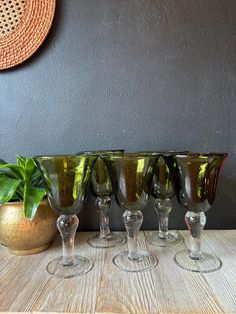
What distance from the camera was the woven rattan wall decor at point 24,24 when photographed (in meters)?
0.77

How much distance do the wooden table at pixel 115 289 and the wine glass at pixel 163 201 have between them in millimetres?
92

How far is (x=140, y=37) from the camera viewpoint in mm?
800

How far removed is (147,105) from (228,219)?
1.45 feet

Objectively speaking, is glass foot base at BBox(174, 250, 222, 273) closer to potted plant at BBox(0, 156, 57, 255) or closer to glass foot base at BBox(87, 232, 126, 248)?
glass foot base at BBox(87, 232, 126, 248)

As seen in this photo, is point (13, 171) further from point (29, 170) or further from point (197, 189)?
point (197, 189)

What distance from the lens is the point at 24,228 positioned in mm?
617

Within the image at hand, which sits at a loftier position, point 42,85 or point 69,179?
point 42,85

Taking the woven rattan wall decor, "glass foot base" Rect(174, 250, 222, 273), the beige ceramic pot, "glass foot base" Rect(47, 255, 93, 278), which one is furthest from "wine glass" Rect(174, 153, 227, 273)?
the woven rattan wall decor

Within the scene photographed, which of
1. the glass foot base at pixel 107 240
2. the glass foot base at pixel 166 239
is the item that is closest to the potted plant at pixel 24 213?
the glass foot base at pixel 107 240

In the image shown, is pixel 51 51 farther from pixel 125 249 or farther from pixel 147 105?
pixel 125 249

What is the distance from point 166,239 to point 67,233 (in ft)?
0.96

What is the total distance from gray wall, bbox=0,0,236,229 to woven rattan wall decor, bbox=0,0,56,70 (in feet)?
0.11

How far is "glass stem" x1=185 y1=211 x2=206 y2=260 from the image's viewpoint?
1.95 feet

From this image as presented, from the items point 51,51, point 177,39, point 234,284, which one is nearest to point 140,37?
point 177,39
